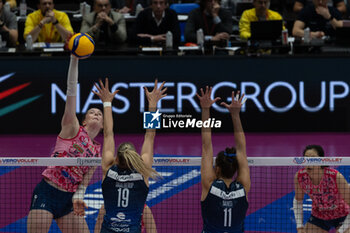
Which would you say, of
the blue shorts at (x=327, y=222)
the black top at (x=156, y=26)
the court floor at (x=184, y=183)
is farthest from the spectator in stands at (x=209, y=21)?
the blue shorts at (x=327, y=222)

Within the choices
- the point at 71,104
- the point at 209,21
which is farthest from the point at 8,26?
the point at 71,104

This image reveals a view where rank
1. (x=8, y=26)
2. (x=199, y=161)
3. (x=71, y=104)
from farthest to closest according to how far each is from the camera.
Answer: (x=8, y=26)
(x=199, y=161)
(x=71, y=104)

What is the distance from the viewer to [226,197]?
7.10 m

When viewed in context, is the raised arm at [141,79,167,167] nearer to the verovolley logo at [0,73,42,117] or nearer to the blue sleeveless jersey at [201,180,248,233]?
the blue sleeveless jersey at [201,180,248,233]

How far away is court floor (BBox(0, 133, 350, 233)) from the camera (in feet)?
33.5

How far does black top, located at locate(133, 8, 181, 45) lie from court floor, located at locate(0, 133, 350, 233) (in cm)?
227

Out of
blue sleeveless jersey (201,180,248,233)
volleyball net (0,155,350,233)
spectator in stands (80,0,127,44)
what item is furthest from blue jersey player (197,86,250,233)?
spectator in stands (80,0,127,44)

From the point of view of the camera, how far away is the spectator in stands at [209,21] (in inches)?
631

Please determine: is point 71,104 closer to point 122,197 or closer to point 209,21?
point 122,197

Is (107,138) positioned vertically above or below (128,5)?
below

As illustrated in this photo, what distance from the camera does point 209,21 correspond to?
635 inches

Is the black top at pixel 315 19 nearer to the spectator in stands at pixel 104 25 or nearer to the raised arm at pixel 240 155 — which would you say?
the spectator in stands at pixel 104 25

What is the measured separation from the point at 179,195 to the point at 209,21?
578 cm

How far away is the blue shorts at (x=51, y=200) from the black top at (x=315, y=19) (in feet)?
30.7
